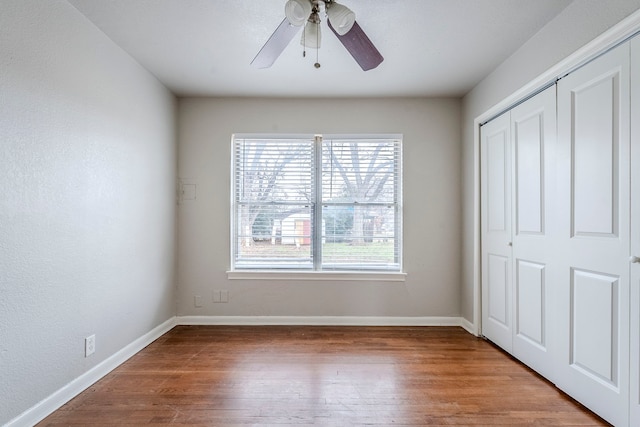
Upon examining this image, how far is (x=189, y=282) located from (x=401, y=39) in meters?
3.11

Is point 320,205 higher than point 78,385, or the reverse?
point 320,205

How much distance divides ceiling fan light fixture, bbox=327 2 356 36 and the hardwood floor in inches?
86.0

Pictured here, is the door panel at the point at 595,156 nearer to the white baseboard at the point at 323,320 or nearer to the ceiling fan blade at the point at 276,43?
the ceiling fan blade at the point at 276,43

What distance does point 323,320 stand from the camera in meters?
3.63

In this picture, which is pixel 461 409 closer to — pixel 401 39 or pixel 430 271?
pixel 430 271

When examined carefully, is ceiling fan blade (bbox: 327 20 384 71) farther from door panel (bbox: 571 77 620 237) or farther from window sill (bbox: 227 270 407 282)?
window sill (bbox: 227 270 407 282)

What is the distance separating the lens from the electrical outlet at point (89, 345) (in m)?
2.27

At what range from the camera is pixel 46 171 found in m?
1.94

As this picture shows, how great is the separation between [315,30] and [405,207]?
2.18 meters

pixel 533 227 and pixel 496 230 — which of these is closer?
pixel 533 227

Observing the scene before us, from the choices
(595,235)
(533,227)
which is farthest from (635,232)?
(533,227)

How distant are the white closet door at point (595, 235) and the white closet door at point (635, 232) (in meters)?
0.03

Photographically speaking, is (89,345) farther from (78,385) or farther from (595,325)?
(595,325)

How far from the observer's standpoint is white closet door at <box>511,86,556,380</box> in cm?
236
